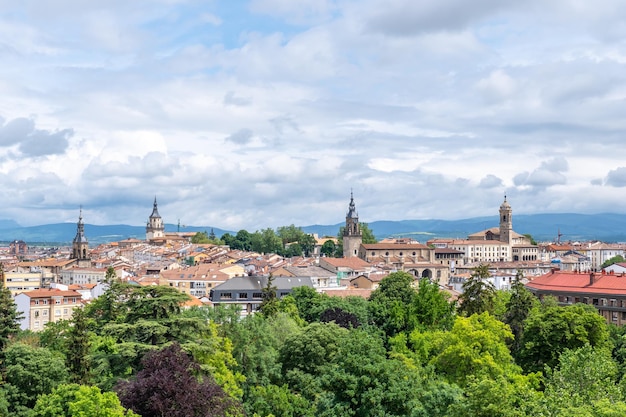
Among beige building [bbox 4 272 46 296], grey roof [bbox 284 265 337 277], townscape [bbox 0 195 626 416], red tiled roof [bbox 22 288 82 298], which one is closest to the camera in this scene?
townscape [bbox 0 195 626 416]

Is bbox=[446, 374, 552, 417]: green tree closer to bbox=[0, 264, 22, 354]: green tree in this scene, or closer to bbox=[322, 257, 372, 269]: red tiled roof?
bbox=[0, 264, 22, 354]: green tree

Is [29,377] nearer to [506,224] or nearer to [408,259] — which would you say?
[408,259]

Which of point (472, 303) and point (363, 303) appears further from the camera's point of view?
point (363, 303)

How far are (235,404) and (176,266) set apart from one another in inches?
3797

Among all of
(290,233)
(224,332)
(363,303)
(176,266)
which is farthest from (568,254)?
(224,332)

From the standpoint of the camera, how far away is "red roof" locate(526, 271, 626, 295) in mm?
70438

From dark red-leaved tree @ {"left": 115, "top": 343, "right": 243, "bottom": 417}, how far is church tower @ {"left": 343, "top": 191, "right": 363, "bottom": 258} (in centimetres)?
11399

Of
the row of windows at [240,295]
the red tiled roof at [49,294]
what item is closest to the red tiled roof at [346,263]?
the row of windows at [240,295]

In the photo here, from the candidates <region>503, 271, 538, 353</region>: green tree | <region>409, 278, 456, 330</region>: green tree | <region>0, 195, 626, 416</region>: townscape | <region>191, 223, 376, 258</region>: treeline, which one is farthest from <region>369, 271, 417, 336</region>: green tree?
<region>191, 223, 376, 258</region>: treeline

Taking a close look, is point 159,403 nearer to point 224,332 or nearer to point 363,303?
point 224,332

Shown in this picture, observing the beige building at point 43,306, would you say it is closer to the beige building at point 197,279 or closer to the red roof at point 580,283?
the beige building at point 197,279

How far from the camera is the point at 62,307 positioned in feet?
275

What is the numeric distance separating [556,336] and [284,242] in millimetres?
146556

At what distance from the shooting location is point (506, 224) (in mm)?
174750
